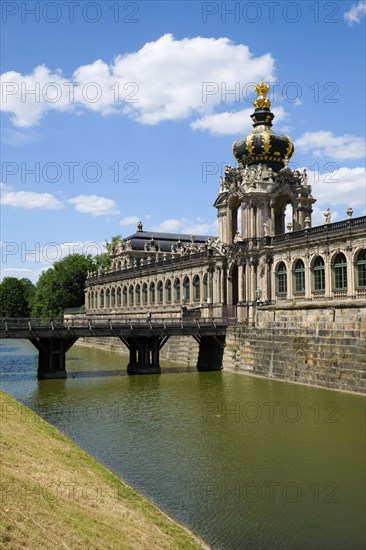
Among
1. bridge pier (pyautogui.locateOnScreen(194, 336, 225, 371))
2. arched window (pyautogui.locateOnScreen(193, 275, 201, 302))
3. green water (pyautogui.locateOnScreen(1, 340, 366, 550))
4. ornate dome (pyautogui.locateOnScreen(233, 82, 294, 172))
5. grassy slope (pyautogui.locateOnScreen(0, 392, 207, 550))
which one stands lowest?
green water (pyautogui.locateOnScreen(1, 340, 366, 550))

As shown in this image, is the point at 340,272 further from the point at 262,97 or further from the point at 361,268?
the point at 262,97

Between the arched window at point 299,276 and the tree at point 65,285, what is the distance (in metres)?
77.2

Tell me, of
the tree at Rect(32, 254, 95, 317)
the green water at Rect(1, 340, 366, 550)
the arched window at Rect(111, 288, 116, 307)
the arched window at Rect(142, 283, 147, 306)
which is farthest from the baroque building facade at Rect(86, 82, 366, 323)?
the tree at Rect(32, 254, 95, 317)

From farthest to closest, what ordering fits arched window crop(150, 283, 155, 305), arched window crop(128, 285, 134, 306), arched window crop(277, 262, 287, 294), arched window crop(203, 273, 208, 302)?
arched window crop(128, 285, 134, 306), arched window crop(150, 283, 155, 305), arched window crop(203, 273, 208, 302), arched window crop(277, 262, 287, 294)

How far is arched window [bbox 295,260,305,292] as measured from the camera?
160 ft

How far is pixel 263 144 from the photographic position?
57625mm

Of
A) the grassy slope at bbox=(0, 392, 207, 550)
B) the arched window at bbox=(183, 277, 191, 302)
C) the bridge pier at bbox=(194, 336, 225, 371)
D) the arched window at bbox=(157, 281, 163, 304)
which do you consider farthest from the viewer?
the arched window at bbox=(157, 281, 163, 304)

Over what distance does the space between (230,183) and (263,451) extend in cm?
4085

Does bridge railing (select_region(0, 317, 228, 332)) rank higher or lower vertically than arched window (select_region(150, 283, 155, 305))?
lower

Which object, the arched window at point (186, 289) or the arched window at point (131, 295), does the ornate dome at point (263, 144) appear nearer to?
the arched window at point (186, 289)

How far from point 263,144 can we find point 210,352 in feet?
69.4

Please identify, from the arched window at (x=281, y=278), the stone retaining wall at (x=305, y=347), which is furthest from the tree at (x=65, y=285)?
the stone retaining wall at (x=305, y=347)

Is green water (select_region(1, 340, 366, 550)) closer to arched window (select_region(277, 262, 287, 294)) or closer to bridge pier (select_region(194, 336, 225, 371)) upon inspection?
bridge pier (select_region(194, 336, 225, 371))

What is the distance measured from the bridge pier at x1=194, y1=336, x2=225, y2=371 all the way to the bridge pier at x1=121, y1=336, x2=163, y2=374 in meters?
4.98
